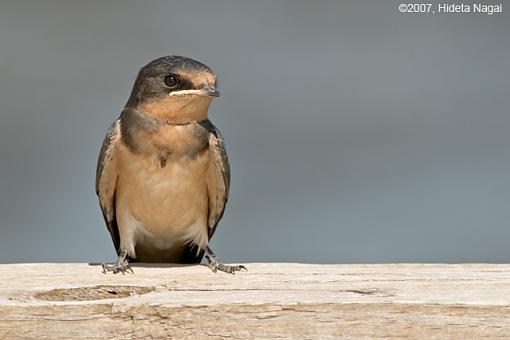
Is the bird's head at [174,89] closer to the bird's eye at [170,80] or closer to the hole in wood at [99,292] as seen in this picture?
the bird's eye at [170,80]

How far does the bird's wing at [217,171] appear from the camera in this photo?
4797 mm

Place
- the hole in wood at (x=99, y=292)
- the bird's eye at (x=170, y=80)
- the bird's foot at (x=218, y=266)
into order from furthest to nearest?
the bird's eye at (x=170, y=80)
the bird's foot at (x=218, y=266)
the hole in wood at (x=99, y=292)

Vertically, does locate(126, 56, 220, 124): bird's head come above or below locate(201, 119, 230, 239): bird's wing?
above

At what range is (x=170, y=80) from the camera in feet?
15.0

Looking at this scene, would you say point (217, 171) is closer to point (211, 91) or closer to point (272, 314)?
point (211, 91)

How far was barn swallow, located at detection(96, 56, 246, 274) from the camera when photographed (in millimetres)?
4629

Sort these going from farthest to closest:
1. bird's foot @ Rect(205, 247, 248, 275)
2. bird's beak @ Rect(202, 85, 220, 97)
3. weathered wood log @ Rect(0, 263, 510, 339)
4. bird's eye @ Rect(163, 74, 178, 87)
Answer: bird's eye @ Rect(163, 74, 178, 87)
bird's beak @ Rect(202, 85, 220, 97)
bird's foot @ Rect(205, 247, 248, 275)
weathered wood log @ Rect(0, 263, 510, 339)

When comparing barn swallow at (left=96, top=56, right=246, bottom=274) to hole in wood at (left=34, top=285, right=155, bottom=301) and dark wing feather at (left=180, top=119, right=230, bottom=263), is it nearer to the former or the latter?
dark wing feather at (left=180, top=119, right=230, bottom=263)

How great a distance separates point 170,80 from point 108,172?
1.85ft

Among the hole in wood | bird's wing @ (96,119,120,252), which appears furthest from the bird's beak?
the hole in wood

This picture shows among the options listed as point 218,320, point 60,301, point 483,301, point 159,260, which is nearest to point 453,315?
point 483,301

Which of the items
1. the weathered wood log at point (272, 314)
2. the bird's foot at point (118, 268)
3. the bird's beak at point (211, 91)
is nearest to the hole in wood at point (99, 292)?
the weathered wood log at point (272, 314)

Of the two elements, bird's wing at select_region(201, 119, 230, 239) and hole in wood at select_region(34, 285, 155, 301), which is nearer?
hole in wood at select_region(34, 285, 155, 301)

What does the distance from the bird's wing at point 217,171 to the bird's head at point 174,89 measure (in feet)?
0.37
